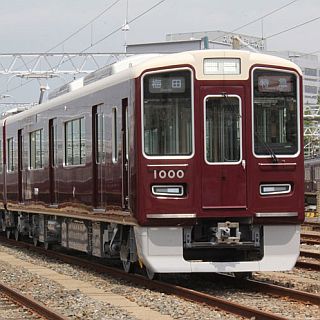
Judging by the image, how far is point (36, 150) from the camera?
20281 mm

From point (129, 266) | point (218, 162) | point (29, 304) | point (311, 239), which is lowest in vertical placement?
point (311, 239)

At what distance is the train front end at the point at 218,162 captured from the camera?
12.5 m

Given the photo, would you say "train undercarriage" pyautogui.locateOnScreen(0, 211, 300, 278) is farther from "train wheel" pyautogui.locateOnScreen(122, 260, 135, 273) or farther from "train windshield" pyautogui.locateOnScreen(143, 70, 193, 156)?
"train windshield" pyautogui.locateOnScreen(143, 70, 193, 156)

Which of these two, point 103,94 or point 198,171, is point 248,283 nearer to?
point 198,171

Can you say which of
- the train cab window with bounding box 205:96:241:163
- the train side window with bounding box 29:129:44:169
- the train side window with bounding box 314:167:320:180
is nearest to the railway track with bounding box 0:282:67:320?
the train cab window with bounding box 205:96:241:163

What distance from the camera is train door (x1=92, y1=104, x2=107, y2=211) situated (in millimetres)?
14664

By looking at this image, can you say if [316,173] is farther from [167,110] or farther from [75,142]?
[167,110]

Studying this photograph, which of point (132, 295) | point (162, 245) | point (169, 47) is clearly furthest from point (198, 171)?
point (169, 47)

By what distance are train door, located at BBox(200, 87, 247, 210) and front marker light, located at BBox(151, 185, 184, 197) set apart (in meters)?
0.32

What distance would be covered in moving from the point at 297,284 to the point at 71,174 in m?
4.83

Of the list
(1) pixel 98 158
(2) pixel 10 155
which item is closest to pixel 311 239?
(2) pixel 10 155

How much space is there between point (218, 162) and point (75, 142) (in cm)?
452

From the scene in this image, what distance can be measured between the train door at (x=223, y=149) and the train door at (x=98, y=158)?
2486 mm

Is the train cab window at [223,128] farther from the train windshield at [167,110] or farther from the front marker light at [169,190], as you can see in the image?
the front marker light at [169,190]
